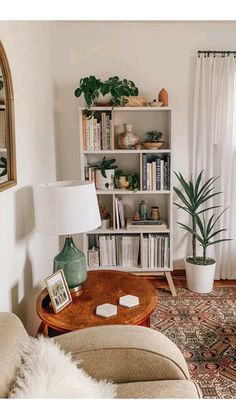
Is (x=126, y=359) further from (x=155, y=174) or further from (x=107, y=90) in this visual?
(x=107, y=90)

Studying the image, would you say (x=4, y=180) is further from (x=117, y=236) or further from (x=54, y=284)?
(x=117, y=236)

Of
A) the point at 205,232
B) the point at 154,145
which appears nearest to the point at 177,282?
the point at 205,232

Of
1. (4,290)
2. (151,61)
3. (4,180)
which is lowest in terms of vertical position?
(4,290)

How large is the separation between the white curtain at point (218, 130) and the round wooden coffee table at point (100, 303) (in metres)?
1.50

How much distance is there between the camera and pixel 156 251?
281 cm

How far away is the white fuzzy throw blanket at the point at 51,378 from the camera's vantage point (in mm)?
903

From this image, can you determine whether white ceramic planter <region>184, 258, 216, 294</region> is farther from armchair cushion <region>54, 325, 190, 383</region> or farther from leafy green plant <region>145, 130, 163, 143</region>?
armchair cushion <region>54, 325, 190, 383</region>

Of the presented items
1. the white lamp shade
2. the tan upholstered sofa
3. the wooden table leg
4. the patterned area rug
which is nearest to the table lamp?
the white lamp shade

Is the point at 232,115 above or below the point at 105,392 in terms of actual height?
above

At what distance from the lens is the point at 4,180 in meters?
1.50

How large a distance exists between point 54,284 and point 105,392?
23.5 inches

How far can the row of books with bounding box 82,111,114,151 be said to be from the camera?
2660 mm
